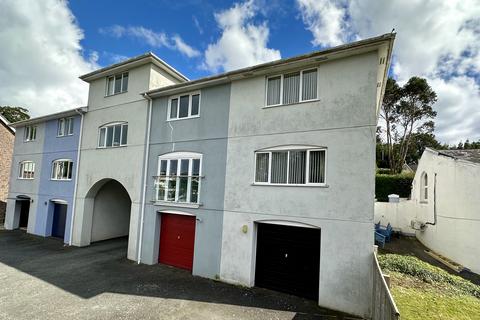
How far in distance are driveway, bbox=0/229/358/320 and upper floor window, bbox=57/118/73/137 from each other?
8360 millimetres

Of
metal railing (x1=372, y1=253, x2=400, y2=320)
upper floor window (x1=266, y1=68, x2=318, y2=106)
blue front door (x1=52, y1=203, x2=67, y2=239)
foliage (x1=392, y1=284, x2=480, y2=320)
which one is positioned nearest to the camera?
metal railing (x1=372, y1=253, x2=400, y2=320)

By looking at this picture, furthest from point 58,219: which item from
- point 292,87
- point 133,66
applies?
point 292,87

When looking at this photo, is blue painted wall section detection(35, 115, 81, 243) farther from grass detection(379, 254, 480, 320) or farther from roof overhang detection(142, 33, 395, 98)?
grass detection(379, 254, 480, 320)

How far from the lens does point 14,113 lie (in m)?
43.9

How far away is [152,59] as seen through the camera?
1347cm

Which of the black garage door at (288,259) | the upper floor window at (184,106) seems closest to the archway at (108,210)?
the upper floor window at (184,106)

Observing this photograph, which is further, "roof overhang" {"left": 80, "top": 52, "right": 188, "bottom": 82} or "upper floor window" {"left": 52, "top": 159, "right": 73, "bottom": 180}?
"upper floor window" {"left": 52, "top": 159, "right": 73, "bottom": 180}

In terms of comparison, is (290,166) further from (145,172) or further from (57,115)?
(57,115)

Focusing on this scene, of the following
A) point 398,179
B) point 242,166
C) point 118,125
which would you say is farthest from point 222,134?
point 398,179

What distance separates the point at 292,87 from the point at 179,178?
20.9ft

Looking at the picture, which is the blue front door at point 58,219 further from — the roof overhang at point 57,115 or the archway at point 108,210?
the roof overhang at point 57,115

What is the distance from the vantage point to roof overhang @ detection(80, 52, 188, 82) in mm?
13500

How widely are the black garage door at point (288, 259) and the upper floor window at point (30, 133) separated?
66.5 ft

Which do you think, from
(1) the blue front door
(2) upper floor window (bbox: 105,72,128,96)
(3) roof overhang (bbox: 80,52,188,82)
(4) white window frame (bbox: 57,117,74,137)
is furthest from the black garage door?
(1) the blue front door
